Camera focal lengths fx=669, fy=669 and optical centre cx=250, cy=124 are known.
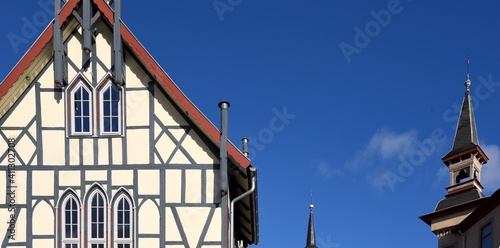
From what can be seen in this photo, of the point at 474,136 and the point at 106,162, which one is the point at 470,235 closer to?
the point at 474,136

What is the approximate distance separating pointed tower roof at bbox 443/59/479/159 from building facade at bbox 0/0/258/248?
26212 mm

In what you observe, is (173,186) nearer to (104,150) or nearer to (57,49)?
(104,150)

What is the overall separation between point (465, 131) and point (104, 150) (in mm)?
28923

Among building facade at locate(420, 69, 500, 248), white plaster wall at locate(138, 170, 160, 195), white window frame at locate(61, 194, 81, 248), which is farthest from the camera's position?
building facade at locate(420, 69, 500, 248)

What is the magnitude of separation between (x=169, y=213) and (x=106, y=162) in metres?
1.87

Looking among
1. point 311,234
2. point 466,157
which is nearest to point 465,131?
point 466,157

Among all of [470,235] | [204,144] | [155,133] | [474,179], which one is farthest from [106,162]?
[474,179]

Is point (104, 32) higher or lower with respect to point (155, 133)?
higher

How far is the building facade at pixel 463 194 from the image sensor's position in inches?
1367

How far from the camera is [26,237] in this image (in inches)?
586

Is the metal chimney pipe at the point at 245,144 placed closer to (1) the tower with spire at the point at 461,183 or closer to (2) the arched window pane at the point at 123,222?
(2) the arched window pane at the point at 123,222

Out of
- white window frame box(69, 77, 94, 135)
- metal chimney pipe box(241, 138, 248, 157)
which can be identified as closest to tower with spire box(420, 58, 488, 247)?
metal chimney pipe box(241, 138, 248, 157)

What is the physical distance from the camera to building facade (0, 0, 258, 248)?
49.1 feet

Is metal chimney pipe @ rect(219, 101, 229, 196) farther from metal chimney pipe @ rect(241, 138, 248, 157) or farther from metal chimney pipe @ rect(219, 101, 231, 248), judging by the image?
metal chimney pipe @ rect(241, 138, 248, 157)
